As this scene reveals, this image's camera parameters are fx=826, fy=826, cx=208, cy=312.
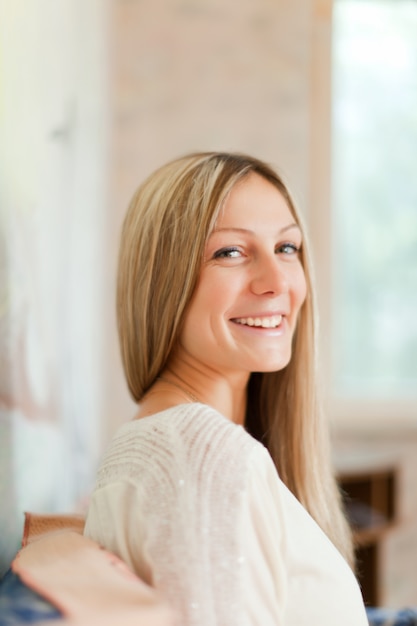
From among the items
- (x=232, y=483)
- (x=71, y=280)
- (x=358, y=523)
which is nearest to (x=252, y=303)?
(x=232, y=483)

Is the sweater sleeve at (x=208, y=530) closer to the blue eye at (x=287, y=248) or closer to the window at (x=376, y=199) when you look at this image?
the blue eye at (x=287, y=248)

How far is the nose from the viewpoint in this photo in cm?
118

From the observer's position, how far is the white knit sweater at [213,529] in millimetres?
859

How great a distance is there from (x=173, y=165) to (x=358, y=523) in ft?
7.79

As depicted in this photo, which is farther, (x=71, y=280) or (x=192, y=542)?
(x=71, y=280)

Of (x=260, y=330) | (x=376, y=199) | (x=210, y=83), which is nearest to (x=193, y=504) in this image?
(x=260, y=330)

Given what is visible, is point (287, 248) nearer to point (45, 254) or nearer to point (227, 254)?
point (227, 254)

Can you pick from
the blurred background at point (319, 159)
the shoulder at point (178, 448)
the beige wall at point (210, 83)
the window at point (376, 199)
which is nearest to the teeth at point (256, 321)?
the shoulder at point (178, 448)

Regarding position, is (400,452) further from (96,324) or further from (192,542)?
(192,542)

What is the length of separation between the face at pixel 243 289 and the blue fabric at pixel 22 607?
0.51m

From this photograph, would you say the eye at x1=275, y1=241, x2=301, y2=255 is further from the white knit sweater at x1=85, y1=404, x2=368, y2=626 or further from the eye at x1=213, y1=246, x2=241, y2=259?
the white knit sweater at x1=85, y1=404, x2=368, y2=626

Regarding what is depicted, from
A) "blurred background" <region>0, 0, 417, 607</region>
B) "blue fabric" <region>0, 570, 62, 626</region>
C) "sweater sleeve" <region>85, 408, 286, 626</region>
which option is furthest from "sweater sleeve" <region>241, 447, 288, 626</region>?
"blurred background" <region>0, 0, 417, 607</region>

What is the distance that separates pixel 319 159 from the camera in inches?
156

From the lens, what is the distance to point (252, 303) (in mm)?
Result: 1195
